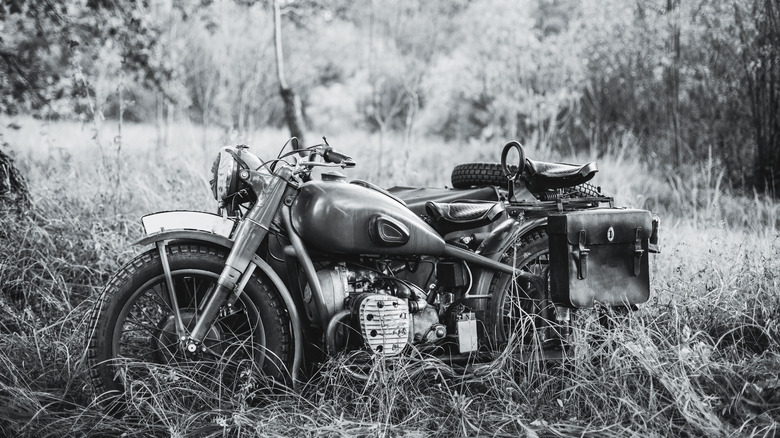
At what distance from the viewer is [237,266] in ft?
9.07

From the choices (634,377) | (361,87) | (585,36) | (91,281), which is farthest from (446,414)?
(361,87)

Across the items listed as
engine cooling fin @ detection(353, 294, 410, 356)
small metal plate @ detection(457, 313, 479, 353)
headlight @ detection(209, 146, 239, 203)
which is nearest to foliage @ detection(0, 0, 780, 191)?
headlight @ detection(209, 146, 239, 203)

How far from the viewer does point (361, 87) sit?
71.7 ft

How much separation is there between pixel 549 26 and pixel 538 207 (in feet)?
62.6

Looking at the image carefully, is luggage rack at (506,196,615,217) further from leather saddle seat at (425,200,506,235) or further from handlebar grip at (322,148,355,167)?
handlebar grip at (322,148,355,167)

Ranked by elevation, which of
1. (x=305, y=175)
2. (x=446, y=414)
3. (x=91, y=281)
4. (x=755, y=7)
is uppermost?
(x=755, y=7)

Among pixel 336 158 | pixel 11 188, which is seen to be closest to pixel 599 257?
pixel 336 158

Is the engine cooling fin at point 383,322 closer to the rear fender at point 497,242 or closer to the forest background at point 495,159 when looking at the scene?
the forest background at point 495,159

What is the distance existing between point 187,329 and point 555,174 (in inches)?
77.4

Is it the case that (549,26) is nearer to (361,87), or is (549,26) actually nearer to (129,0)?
(361,87)

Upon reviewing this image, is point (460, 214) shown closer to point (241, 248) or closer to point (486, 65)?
point (241, 248)

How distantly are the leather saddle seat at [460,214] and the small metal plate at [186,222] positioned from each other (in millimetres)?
940

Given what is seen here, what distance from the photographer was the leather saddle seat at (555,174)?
3.48 m

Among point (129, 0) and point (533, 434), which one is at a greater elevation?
point (129, 0)
